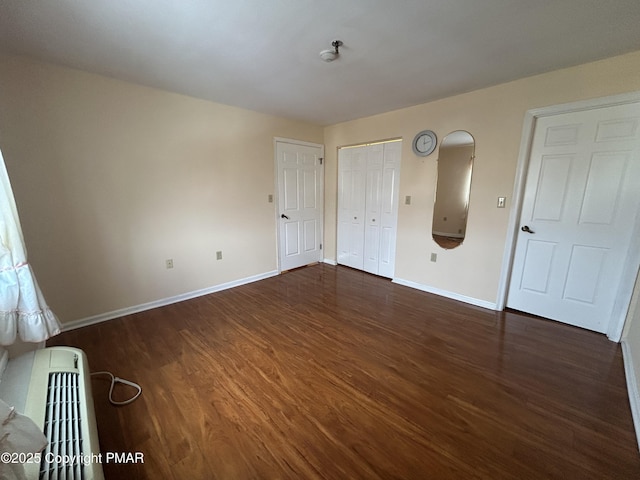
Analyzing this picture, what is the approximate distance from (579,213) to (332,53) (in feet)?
8.47

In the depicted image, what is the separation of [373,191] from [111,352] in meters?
3.41

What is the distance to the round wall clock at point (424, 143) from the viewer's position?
299 cm

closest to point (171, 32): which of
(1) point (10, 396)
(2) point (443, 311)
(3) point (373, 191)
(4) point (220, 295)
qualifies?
(1) point (10, 396)

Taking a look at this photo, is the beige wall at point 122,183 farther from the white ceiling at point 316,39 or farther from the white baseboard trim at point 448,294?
the white baseboard trim at point 448,294

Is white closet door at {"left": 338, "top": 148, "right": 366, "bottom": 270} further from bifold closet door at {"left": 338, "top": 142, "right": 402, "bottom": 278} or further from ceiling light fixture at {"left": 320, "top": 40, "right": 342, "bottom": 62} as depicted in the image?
ceiling light fixture at {"left": 320, "top": 40, "right": 342, "bottom": 62}

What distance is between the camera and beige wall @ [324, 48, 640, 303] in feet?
7.00

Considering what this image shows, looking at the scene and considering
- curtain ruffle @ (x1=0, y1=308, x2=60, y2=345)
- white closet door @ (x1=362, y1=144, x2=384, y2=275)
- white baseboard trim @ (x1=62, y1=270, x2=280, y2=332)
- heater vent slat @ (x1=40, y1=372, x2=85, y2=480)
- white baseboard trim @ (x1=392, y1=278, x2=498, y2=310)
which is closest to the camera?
heater vent slat @ (x1=40, y1=372, x2=85, y2=480)

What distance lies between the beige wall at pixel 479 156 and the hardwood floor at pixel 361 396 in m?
0.59

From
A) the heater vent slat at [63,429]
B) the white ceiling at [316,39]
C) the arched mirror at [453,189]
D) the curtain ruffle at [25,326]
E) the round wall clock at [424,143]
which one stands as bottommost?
the heater vent slat at [63,429]

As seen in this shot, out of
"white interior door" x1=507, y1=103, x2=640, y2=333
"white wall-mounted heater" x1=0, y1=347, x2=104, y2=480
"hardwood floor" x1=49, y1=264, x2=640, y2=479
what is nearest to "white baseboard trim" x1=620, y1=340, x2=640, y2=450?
"hardwood floor" x1=49, y1=264, x2=640, y2=479

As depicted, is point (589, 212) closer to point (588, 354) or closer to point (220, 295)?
point (588, 354)

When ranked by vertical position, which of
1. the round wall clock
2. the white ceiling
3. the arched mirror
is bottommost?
the arched mirror

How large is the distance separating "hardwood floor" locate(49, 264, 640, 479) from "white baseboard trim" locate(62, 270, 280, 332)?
12 centimetres

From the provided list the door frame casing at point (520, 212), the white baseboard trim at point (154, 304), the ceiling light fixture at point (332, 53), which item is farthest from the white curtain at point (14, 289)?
the door frame casing at point (520, 212)
